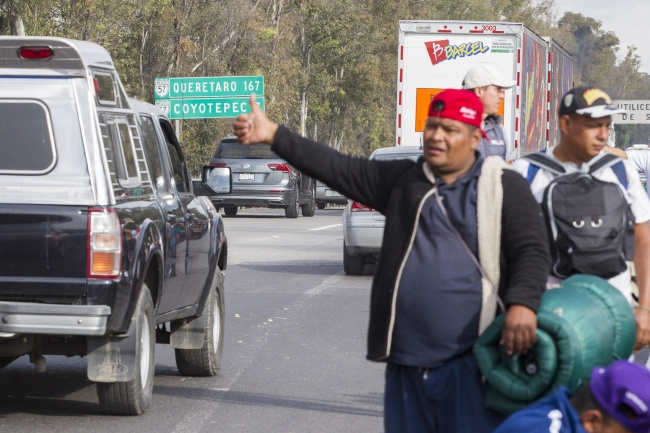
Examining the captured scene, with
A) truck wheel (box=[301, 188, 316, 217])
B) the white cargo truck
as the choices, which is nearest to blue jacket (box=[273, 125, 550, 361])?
the white cargo truck

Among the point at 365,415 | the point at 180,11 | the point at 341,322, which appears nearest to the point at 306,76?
the point at 180,11

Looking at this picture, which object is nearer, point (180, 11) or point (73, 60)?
Answer: point (73, 60)

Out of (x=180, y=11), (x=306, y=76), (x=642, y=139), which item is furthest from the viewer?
(x=642, y=139)

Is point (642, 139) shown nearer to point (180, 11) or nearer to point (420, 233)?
point (180, 11)

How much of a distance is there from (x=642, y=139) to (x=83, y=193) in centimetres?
15921

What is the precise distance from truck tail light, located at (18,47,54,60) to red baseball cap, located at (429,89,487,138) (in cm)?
353

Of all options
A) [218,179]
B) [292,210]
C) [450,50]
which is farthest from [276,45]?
[218,179]

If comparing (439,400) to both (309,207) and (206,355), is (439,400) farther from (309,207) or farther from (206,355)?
(309,207)

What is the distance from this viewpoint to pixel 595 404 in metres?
Answer: 3.30

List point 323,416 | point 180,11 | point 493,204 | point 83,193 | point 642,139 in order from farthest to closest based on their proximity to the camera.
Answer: point 642,139, point 180,11, point 323,416, point 83,193, point 493,204

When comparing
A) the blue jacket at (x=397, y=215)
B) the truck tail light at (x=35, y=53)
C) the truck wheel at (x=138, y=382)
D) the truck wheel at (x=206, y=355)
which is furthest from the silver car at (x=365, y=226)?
the blue jacket at (x=397, y=215)

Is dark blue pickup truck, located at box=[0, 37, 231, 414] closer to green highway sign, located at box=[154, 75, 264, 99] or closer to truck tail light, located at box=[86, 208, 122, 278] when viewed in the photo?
truck tail light, located at box=[86, 208, 122, 278]

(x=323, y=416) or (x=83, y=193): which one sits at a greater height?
(x=83, y=193)

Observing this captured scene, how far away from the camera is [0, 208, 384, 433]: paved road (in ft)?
25.3
